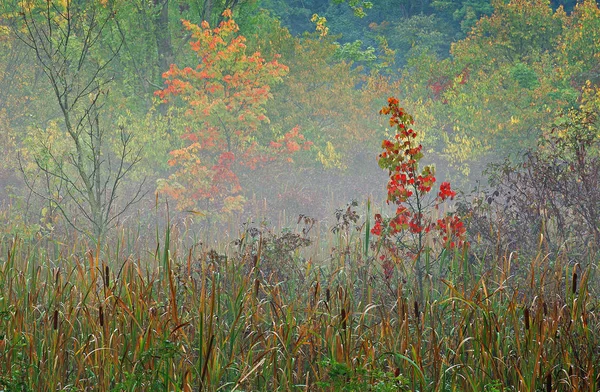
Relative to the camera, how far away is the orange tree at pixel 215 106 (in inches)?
546

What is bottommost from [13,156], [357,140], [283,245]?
[283,245]

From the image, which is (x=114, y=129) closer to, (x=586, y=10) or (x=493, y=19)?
(x=493, y=19)

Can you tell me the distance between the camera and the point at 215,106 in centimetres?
1409

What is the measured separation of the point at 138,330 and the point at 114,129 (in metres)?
14.3

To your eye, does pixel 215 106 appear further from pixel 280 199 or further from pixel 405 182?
pixel 405 182

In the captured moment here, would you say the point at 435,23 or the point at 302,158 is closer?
the point at 302,158

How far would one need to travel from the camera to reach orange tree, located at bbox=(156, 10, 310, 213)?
45.5 ft

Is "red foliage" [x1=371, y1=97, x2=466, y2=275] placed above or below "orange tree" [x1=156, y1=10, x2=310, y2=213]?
below

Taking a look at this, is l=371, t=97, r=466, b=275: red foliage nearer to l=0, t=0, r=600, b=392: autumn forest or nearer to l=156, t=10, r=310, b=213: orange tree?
l=0, t=0, r=600, b=392: autumn forest

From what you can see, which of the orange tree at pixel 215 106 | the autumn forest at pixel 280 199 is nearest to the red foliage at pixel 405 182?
the autumn forest at pixel 280 199

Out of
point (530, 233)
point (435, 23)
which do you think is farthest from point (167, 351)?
point (435, 23)

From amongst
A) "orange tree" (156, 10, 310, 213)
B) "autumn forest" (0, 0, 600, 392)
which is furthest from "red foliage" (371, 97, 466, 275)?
"orange tree" (156, 10, 310, 213)

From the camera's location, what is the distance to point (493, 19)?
18.9 m

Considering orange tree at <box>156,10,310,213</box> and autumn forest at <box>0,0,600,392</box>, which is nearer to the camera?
autumn forest at <box>0,0,600,392</box>
